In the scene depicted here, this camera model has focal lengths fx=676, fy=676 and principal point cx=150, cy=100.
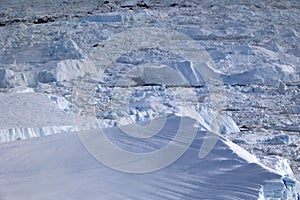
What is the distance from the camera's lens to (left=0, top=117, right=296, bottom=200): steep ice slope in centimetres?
248

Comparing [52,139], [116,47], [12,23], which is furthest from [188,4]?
[52,139]

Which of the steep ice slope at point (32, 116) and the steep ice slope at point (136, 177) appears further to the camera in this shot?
the steep ice slope at point (32, 116)

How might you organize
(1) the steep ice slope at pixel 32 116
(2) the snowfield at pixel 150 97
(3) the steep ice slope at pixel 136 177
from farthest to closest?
(1) the steep ice slope at pixel 32 116 < (2) the snowfield at pixel 150 97 < (3) the steep ice slope at pixel 136 177

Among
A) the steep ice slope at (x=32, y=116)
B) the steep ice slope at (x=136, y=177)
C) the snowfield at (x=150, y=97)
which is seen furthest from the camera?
the steep ice slope at (x=32, y=116)

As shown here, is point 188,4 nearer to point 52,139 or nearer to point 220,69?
point 220,69

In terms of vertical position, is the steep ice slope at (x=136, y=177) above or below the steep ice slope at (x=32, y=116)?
above

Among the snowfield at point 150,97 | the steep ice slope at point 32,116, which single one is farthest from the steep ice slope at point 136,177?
the steep ice slope at point 32,116

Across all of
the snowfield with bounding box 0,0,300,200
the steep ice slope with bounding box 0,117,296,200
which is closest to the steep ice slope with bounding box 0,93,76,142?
the snowfield with bounding box 0,0,300,200

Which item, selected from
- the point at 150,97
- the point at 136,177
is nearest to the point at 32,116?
the point at 150,97

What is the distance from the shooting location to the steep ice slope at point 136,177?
8.15 feet

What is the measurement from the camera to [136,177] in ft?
8.55

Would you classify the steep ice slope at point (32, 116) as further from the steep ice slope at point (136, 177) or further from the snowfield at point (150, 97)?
the steep ice slope at point (136, 177)

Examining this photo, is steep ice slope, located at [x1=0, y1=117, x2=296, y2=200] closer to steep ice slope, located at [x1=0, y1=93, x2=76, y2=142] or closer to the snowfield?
the snowfield

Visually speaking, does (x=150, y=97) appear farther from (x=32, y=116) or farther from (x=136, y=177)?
(x=136, y=177)
